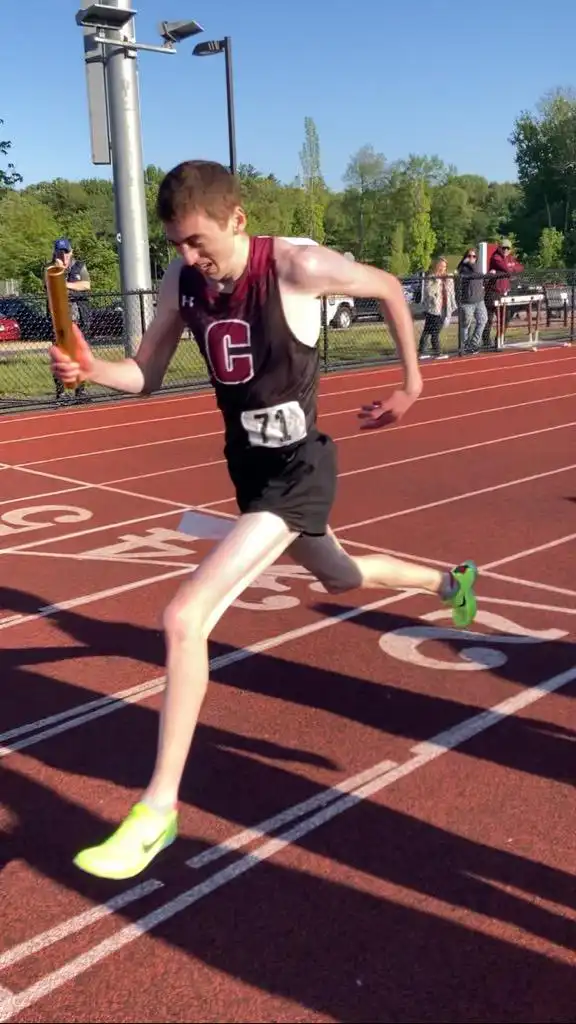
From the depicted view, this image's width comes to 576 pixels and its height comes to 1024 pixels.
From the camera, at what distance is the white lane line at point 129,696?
4.19 metres

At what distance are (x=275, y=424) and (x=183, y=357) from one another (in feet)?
50.7

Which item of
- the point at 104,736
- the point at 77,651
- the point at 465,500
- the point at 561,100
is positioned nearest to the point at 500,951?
the point at 104,736

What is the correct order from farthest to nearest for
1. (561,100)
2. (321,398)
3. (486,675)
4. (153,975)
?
(561,100), (321,398), (486,675), (153,975)

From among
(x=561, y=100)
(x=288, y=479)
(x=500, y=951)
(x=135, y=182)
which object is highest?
(x=561, y=100)

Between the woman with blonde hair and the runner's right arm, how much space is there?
→ 1619cm

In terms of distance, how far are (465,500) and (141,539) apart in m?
2.68

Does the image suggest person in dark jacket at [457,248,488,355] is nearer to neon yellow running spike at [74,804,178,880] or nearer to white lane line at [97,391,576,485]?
white lane line at [97,391,576,485]

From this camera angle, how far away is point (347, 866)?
10.3ft

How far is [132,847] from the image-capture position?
2.92 m

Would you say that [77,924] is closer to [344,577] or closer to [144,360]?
[344,577]

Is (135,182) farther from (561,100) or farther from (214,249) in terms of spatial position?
(561,100)

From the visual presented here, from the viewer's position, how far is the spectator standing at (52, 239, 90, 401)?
46.4 ft

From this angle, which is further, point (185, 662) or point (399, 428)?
point (399, 428)

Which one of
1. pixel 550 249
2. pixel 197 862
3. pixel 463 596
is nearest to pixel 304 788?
pixel 197 862
